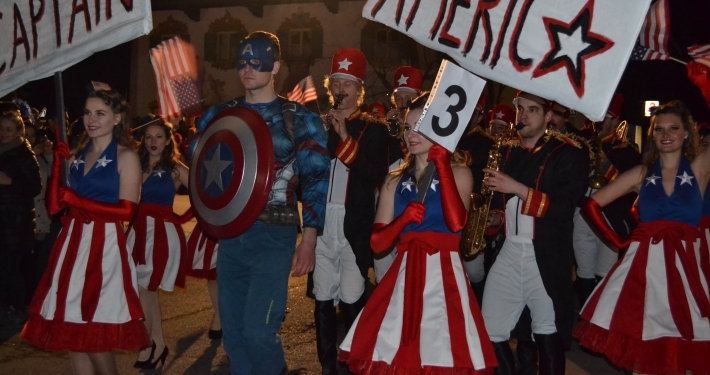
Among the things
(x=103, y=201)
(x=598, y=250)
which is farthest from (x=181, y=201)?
(x=103, y=201)

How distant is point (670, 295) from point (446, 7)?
2461 millimetres

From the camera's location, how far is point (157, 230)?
6.69m

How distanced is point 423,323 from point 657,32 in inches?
177

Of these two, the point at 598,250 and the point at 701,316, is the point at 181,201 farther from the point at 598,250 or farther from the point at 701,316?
the point at 701,316

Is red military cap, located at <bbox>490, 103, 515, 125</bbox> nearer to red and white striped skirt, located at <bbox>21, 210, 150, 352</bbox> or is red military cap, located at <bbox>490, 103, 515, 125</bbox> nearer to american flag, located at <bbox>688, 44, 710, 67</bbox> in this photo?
american flag, located at <bbox>688, 44, 710, 67</bbox>

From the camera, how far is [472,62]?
13.5 ft

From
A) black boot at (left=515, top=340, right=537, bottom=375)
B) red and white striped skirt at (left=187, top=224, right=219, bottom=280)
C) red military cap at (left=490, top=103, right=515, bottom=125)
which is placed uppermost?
red military cap at (left=490, top=103, right=515, bottom=125)

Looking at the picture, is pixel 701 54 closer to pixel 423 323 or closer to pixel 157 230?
pixel 423 323

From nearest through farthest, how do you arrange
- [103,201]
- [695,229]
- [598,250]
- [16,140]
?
1. [103,201]
2. [695,229]
3. [16,140]
4. [598,250]

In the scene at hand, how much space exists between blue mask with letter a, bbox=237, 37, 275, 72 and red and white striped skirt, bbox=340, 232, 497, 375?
1370 millimetres

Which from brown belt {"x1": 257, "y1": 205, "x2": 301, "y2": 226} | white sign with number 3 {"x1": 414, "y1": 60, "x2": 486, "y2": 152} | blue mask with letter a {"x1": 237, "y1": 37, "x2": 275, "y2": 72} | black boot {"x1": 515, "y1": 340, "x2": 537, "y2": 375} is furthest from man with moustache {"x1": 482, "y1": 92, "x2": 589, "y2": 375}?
blue mask with letter a {"x1": 237, "y1": 37, "x2": 275, "y2": 72}

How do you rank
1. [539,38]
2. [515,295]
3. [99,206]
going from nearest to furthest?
[539,38]
[99,206]
[515,295]

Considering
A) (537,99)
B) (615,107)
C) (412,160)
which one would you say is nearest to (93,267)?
(412,160)

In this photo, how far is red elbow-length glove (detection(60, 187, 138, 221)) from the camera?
484cm
